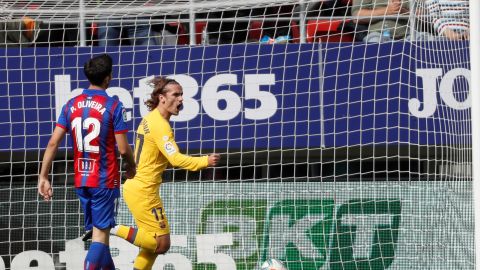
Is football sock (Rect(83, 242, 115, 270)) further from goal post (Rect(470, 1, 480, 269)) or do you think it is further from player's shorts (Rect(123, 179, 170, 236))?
goal post (Rect(470, 1, 480, 269))

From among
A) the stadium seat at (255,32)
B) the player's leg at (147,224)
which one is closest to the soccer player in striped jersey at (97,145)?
the player's leg at (147,224)

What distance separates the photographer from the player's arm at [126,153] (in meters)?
7.20

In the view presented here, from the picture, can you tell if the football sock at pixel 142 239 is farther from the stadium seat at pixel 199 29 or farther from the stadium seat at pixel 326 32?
the stadium seat at pixel 326 32

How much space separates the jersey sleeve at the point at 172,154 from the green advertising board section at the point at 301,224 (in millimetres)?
2440

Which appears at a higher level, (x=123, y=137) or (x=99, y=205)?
(x=123, y=137)

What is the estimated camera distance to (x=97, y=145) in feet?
24.2

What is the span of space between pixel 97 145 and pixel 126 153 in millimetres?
267

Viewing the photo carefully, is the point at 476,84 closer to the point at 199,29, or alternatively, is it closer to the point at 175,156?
the point at 175,156

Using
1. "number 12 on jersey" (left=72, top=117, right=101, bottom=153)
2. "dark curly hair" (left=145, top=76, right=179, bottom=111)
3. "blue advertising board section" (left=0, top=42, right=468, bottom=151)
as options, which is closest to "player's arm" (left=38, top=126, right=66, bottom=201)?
"number 12 on jersey" (left=72, top=117, right=101, bottom=153)

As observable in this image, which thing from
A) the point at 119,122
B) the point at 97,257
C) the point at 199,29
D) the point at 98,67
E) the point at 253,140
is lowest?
the point at 97,257

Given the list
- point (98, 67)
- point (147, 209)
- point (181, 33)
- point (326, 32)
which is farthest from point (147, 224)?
point (326, 32)

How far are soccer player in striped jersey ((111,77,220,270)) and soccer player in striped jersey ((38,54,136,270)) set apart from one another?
450 millimetres

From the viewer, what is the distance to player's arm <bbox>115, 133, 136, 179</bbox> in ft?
23.6

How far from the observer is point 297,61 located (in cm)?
1010
